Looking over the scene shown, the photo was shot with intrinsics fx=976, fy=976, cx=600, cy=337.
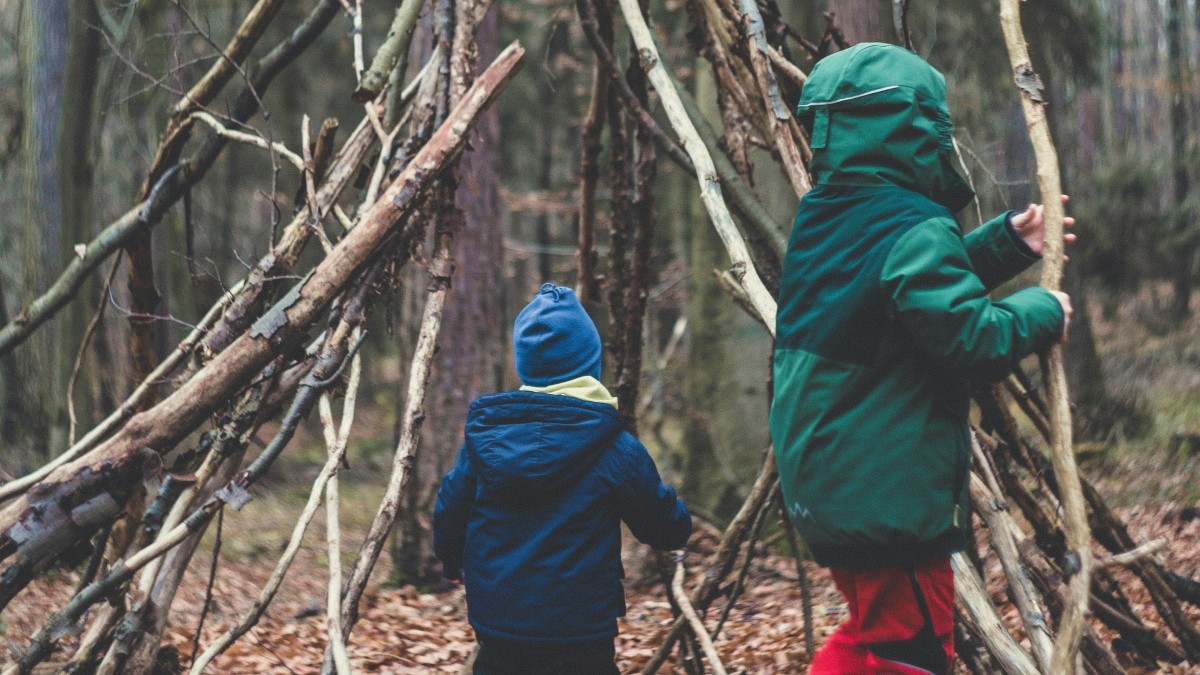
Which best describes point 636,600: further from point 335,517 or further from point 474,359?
point 335,517

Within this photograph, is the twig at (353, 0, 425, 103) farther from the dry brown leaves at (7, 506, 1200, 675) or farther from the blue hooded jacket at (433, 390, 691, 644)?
the dry brown leaves at (7, 506, 1200, 675)

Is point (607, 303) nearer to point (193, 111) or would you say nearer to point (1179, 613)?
point (193, 111)

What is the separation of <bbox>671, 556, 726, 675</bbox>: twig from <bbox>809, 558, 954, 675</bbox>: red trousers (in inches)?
25.1

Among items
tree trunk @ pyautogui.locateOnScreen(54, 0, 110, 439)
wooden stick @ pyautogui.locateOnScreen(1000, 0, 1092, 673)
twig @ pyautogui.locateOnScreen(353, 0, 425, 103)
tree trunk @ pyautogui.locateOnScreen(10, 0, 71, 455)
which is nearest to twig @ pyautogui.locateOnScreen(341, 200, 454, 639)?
twig @ pyautogui.locateOnScreen(353, 0, 425, 103)

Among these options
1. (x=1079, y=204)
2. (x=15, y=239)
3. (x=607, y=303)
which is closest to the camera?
(x=607, y=303)

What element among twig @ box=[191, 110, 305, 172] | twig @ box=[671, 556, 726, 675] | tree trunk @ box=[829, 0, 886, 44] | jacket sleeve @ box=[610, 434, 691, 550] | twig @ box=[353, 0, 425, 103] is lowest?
twig @ box=[671, 556, 726, 675]

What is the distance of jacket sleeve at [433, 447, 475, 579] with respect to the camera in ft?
9.75

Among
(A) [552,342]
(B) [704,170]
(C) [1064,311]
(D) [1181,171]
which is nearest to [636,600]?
(B) [704,170]

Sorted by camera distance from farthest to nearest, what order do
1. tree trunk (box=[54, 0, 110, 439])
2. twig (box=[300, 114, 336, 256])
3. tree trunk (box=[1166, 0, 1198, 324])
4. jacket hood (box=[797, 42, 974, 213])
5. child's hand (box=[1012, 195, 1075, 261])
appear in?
tree trunk (box=[1166, 0, 1198, 324]), tree trunk (box=[54, 0, 110, 439]), twig (box=[300, 114, 336, 256]), child's hand (box=[1012, 195, 1075, 261]), jacket hood (box=[797, 42, 974, 213])

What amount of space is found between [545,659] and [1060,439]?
5.01ft

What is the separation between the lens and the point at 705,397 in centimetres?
754

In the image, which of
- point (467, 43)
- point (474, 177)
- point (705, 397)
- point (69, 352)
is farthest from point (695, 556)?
point (69, 352)

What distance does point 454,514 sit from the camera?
9.84ft

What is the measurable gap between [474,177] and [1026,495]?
4.72m
